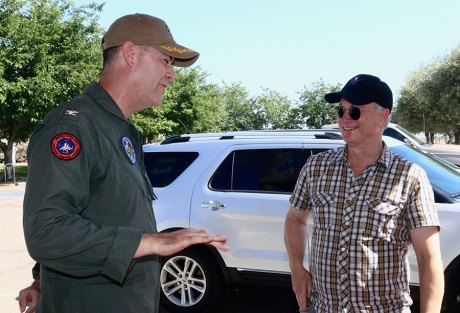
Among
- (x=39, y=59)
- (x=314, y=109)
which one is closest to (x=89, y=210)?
(x=39, y=59)

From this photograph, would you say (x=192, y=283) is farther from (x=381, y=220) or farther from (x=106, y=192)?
(x=106, y=192)

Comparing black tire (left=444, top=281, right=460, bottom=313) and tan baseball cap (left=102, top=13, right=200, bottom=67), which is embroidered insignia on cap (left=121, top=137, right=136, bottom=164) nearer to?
tan baseball cap (left=102, top=13, right=200, bottom=67)

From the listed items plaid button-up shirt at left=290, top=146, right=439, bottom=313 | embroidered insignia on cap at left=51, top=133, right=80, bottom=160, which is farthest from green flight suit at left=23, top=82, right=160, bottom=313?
plaid button-up shirt at left=290, top=146, right=439, bottom=313

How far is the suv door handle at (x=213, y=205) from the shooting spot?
17.5 ft

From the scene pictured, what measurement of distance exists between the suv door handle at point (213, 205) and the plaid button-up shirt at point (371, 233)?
115 inches

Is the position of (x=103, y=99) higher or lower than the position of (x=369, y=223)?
higher

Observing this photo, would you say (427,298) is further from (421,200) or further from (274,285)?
(274,285)

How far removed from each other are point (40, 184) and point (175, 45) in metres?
0.75

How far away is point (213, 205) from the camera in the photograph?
538 cm

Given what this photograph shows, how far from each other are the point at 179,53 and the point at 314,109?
56.8m

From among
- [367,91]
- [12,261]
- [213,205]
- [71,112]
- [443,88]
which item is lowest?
[12,261]

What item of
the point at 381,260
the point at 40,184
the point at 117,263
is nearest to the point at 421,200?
the point at 381,260

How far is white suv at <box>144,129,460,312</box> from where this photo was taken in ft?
16.9

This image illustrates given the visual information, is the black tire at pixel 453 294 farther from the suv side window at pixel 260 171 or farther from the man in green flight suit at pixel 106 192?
the man in green flight suit at pixel 106 192
